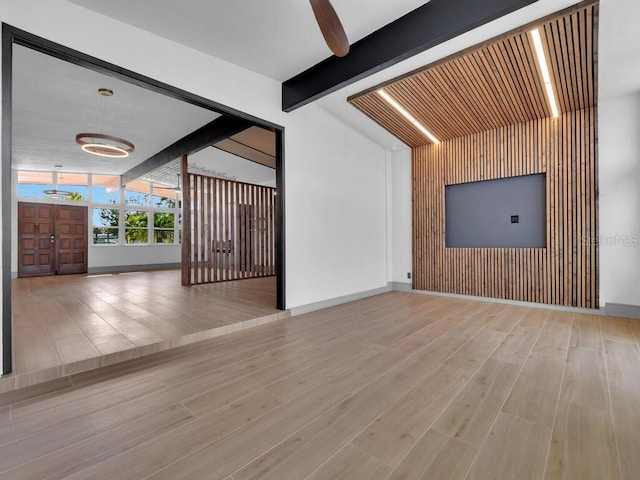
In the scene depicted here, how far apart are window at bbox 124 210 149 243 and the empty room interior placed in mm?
2893

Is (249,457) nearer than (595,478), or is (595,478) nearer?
(595,478)

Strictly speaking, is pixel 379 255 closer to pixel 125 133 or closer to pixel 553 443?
pixel 553 443

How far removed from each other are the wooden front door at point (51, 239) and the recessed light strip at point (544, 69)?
11350mm

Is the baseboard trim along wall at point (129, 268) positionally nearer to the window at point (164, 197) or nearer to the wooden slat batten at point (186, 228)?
the window at point (164, 197)

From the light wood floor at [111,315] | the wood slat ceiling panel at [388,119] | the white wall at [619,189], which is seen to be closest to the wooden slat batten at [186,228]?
the light wood floor at [111,315]

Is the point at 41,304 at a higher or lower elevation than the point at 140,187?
lower

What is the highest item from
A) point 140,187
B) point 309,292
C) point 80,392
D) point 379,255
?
point 140,187

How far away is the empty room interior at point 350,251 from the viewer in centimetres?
161

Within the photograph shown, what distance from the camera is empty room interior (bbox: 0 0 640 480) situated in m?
1.61

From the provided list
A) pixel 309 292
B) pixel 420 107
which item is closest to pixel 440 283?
pixel 309 292

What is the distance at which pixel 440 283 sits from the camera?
576 cm

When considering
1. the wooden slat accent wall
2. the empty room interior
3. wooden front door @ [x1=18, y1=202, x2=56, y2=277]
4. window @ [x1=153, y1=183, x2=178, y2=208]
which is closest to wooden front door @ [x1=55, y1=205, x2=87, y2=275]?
wooden front door @ [x1=18, y1=202, x2=56, y2=277]

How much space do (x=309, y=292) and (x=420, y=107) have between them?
10.8 feet

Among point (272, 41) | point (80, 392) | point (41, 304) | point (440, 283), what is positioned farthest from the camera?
point (440, 283)
